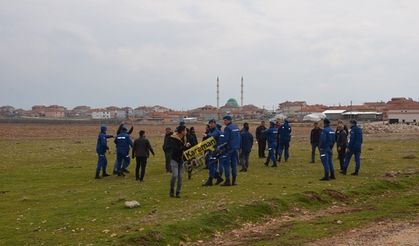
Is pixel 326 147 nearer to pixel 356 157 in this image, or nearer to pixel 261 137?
pixel 356 157

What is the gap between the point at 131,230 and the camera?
41.9ft

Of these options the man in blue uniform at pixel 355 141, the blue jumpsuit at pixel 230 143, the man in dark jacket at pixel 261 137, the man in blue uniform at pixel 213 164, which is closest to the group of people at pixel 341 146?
Answer: the man in blue uniform at pixel 355 141

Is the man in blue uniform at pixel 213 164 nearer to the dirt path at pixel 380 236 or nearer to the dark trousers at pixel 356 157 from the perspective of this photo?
the dark trousers at pixel 356 157

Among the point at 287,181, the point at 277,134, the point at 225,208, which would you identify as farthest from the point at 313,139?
the point at 225,208

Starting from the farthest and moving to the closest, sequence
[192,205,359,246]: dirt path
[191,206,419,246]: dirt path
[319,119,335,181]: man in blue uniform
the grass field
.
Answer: [319,119,335,181]: man in blue uniform
the grass field
[192,205,359,246]: dirt path
[191,206,419,246]: dirt path

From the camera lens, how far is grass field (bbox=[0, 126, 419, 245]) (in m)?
12.7

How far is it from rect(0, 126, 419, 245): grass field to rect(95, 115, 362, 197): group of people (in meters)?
0.66

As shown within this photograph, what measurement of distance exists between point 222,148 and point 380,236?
A: 8.19 m

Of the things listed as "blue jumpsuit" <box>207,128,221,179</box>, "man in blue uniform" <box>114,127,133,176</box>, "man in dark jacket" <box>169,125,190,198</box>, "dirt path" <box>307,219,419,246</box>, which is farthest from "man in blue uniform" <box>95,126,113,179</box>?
"dirt path" <box>307,219,419,246</box>

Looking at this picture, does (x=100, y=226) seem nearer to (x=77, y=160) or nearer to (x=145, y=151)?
(x=145, y=151)

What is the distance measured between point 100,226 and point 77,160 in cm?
2119

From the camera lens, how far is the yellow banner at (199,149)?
18.1m

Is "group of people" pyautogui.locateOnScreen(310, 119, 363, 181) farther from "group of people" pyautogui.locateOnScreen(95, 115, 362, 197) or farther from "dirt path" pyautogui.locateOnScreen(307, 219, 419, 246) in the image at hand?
"dirt path" pyautogui.locateOnScreen(307, 219, 419, 246)

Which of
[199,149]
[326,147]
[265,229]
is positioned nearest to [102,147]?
[199,149]
